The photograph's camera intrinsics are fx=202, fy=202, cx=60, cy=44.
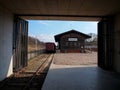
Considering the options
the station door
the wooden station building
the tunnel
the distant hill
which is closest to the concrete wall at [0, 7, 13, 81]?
the tunnel

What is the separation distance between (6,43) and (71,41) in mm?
30291

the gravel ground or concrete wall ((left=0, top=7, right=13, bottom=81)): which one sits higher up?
concrete wall ((left=0, top=7, right=13, bottom=81))

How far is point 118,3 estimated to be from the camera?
7.96 m

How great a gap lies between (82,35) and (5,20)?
31077 mm

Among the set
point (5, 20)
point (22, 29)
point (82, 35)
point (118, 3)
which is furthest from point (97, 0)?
point (82, 35)

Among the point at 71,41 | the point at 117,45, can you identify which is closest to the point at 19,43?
the point at 117,45

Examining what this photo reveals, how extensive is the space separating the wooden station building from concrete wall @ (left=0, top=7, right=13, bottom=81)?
2872 centimetres

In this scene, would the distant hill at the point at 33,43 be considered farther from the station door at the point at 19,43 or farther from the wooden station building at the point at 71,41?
the station door at the point at 19,43

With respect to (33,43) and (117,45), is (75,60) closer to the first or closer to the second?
(117,45)

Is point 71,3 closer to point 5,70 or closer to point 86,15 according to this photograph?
point 86,15

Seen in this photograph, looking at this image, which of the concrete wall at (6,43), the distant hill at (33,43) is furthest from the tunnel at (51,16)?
the distant hill at (33,43)

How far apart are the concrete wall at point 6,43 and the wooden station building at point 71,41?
1131 inches

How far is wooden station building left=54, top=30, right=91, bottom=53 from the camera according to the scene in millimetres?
38500

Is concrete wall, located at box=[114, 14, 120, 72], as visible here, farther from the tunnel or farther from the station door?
the station door
